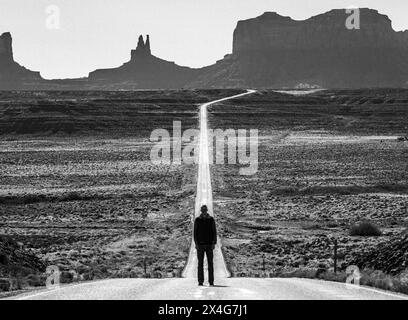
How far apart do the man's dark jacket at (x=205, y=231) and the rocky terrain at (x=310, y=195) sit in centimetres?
486

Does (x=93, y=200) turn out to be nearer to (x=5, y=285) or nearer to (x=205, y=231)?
(x=5, y=285)

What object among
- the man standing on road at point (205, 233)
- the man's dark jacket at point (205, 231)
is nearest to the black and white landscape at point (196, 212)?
the man standing on road at point (205, 233)

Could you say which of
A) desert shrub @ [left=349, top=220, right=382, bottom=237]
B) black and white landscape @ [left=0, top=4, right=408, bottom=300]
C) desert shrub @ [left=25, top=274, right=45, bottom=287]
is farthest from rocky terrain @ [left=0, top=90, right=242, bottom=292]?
desert shrub @ [left=349, top=220, right=382, bottom=237]

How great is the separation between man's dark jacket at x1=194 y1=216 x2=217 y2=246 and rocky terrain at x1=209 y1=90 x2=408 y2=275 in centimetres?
486

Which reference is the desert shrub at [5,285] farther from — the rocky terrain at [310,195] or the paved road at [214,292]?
the rocky terrain at [310,195]

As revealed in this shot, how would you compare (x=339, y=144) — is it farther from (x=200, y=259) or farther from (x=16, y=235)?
(x=200, y=259)

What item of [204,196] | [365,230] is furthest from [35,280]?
[204,196]

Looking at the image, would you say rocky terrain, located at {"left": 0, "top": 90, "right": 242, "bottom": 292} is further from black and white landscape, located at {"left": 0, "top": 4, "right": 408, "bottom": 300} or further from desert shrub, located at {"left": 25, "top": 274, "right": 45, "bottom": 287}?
desert shrub, located at {"left": 25, "top": 274, "right": 45, "bottom": 287}

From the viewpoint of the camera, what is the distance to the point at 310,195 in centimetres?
4325

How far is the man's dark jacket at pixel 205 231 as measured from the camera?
15055 mm

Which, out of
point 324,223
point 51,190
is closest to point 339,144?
point 51,190

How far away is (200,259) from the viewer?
50.4 ft

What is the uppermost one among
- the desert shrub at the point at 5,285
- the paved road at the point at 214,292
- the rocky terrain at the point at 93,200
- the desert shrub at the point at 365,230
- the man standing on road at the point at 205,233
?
the man standing on road at the point at 205,233

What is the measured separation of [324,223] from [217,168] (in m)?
27.0
